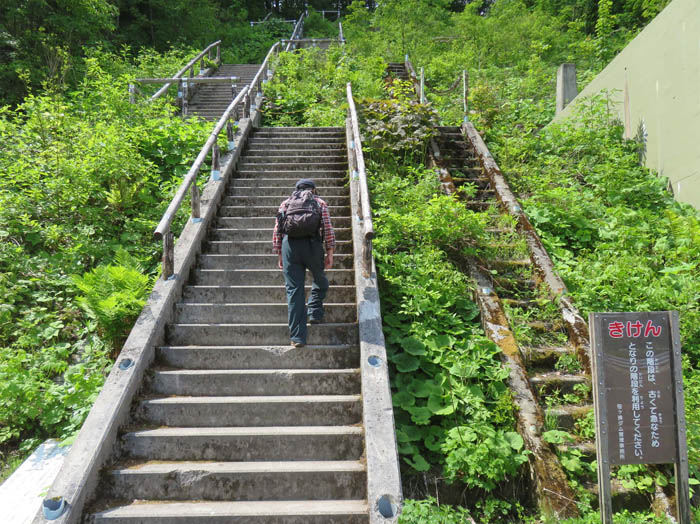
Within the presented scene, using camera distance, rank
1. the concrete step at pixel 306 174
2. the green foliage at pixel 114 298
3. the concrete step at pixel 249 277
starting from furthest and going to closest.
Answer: the concrete step at pixel 306 174
the concrete step at pixel 249 277
the green foliage at pixel 114 298

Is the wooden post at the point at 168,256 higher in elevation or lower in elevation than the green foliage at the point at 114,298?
higher

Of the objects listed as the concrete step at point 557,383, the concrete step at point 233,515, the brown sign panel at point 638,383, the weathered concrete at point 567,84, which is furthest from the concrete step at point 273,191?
the weathered concrete at point 567,84

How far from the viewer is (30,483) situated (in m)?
3.51

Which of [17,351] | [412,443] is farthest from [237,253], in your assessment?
[412,443]

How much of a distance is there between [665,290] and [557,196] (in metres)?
2.41

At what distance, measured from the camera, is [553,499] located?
3.34 metres

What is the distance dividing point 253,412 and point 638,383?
3002 mm

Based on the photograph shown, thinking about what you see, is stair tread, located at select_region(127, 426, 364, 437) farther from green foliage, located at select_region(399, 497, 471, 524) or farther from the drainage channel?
the drainage channel

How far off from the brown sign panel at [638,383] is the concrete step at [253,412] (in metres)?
1.95

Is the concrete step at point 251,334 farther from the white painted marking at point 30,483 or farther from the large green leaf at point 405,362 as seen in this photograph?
the white painted marking at point 30,483

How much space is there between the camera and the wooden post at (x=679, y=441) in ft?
9.80

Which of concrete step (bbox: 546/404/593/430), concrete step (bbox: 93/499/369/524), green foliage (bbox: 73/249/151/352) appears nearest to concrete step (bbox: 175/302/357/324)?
green foliage (bbox: 73/249/151/352)

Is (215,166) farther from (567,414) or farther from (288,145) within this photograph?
(567,414)

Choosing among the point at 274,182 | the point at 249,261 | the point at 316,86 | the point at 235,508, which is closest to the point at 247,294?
the point at 249,261
